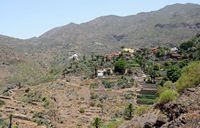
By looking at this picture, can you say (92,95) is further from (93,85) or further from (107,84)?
(93,85)

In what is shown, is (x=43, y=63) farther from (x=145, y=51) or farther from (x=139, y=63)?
(x=139, y=63)

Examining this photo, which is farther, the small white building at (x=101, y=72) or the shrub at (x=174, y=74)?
the small white building at (x=101, y=72)

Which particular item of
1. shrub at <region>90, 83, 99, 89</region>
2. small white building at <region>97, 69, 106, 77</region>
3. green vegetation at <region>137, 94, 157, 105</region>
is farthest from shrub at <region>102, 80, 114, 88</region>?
green vegetation at <region>137, 94, 157, 105</region>

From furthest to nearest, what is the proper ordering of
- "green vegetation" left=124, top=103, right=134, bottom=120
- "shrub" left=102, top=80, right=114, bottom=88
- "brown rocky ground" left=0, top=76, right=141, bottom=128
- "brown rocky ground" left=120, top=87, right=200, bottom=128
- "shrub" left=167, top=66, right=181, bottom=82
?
"shrub" left=102, top=80, right=114, bottom=88 < "shrub" left=167, top=66, right=181, bottom=82 < "brown rocky ground" left=0, top=76, right=141, bottom=128 < "green vegetation" left=124, top=103, right=134, bottom=120 < "brown rocky ground" left=120, top=87, right=200, bottom=128

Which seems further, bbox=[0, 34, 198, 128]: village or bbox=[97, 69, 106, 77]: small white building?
bbox=[97, 69, 106, 77]: small white building

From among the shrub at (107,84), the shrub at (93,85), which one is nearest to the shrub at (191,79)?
the shrub at (107,84)

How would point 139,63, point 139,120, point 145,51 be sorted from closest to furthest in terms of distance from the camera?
point 139,120, point 139,63, point 145,51

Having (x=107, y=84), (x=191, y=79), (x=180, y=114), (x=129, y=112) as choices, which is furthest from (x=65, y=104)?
(x=180, y=114)

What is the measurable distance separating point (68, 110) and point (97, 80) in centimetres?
1620

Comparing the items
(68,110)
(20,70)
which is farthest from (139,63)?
(20,70)

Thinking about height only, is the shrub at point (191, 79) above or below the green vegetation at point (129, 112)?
above

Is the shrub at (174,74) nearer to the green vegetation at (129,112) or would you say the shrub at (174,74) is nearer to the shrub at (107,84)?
the shrub at (107,84)

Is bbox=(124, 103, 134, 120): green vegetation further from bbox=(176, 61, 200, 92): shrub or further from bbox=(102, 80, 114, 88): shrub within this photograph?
bbox=(176, 61, 200, 92): shrub

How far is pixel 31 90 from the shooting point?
72.6 meters
